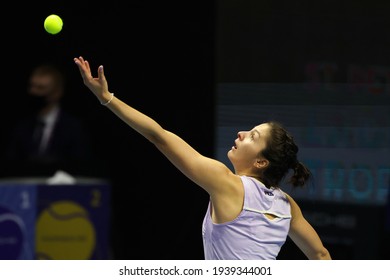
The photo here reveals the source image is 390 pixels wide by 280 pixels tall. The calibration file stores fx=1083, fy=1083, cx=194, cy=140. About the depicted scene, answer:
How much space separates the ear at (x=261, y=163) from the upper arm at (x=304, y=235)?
20 centimetres

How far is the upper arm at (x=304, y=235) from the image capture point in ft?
14.8

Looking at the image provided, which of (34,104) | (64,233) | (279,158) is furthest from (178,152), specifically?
(34,104)

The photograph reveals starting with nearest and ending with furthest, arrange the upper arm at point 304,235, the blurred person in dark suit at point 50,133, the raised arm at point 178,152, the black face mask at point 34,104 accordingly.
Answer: the raised arm at point 178,152
the upper arm at point 304,235
the blurred person in dark suit at point 50,133
the black face mask at point 34,104

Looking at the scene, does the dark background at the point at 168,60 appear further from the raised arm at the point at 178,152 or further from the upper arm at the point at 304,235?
the raised arm at the point at 178,152

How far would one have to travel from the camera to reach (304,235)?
4.55 meters

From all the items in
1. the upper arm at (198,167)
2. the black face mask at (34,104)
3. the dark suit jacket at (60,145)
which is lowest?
the upper arm at (198,167)

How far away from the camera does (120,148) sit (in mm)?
9383

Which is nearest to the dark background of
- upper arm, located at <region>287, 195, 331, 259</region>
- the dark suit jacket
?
the dark suit jacket

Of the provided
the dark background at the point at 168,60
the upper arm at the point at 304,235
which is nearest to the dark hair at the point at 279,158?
the upper arm at the point at 304,235

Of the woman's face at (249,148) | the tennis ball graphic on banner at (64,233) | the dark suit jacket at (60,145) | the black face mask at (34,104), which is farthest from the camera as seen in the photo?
the black face mask at (34,104)

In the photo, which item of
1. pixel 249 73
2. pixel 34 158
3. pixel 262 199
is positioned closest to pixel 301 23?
pixel 249 73

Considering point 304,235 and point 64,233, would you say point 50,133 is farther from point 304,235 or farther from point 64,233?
point 304,235

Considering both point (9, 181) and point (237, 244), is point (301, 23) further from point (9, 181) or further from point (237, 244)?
point (237, 244)

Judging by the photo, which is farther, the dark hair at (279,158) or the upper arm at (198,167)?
the dark hair at (279,158)
